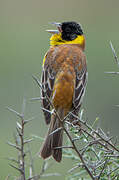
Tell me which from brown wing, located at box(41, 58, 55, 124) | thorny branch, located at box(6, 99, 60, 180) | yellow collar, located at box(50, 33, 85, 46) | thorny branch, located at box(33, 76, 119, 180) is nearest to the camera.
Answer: thorny branch, located at box(6, 99, 60, 180)

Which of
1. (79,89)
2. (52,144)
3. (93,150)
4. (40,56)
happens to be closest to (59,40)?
(79,89)

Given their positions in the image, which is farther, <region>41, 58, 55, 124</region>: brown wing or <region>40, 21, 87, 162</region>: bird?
<region>41, 58, 55, 124</region>: brown wing

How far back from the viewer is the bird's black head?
14.2 ft

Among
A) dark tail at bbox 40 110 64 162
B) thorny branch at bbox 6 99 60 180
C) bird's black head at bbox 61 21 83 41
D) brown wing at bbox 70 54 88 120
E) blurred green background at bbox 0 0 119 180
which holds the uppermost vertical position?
bird's black head at bbox 61 21 83 41

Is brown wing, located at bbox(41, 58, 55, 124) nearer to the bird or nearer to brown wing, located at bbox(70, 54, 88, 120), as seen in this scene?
the bird

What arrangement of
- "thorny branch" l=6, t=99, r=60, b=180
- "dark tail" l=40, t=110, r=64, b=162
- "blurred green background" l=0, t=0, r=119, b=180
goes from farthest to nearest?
"blurred green background" l=0, t=0, r=119, b=180 < "dark tail" l=40, t=110, r=64, b=162 < "thorny branch" l=6, t=99, r=60, b=180

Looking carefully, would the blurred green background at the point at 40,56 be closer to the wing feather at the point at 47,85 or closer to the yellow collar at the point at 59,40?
the yellow collar at the point at 59,40

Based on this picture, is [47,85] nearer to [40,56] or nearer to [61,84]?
[61,84]

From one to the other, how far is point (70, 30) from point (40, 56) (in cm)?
Result: 424

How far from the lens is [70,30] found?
171 inches

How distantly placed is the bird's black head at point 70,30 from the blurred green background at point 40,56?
4.54ft

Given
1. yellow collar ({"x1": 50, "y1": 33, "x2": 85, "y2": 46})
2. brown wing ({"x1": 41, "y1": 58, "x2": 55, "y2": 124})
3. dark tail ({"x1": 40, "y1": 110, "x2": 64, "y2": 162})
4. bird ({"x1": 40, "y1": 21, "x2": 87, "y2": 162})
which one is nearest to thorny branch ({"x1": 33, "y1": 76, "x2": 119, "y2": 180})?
dark tail ({"x1": 40, "y1": 110, "x2": 64, "y2": 162})

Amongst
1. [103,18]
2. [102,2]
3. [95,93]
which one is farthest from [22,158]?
[102,2]

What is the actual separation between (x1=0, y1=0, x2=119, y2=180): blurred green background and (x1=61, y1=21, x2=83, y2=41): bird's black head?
1.38m
